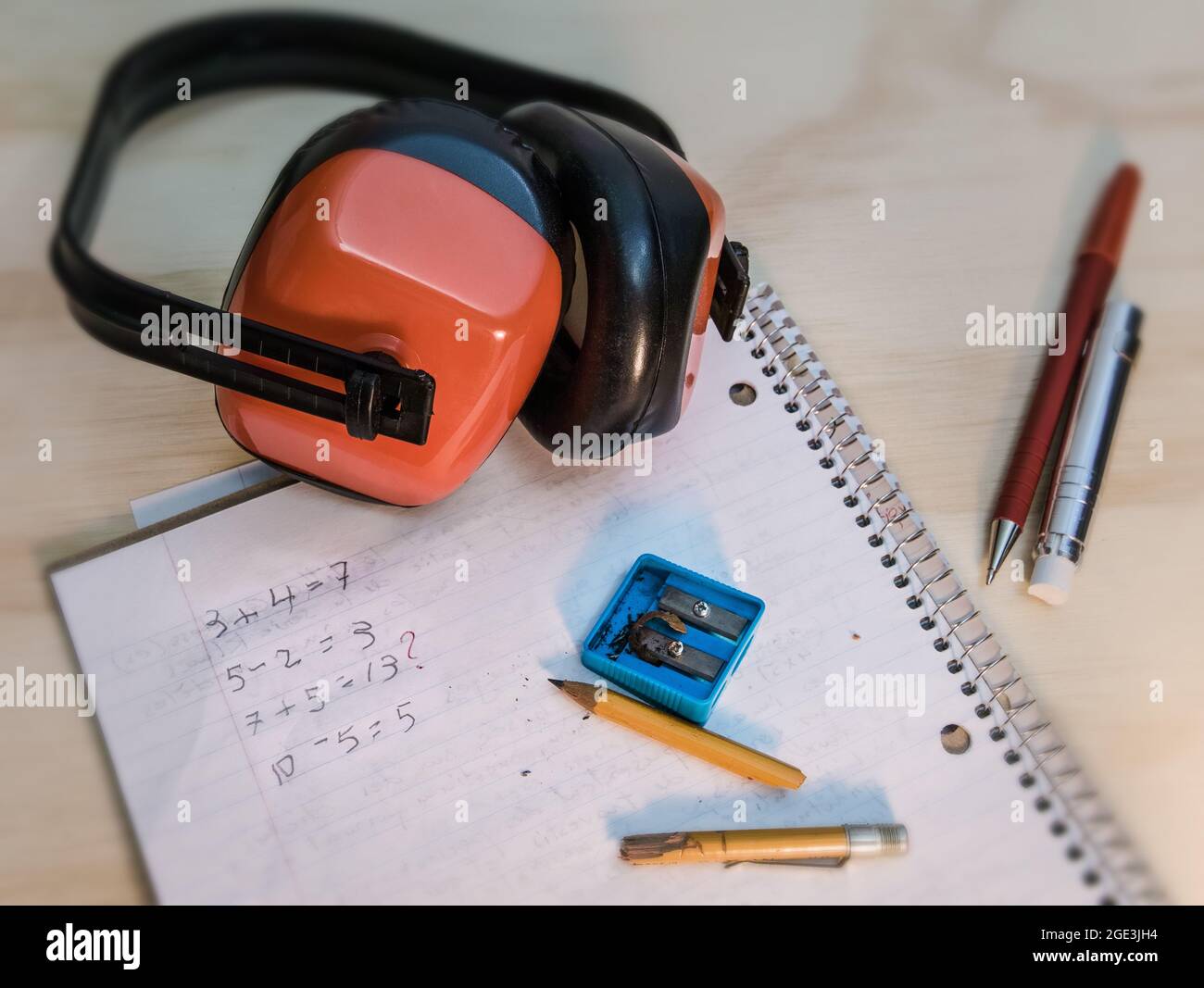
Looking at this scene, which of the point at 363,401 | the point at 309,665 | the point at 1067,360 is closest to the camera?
the point at 363,401

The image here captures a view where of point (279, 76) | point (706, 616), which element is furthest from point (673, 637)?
point (279, 76)

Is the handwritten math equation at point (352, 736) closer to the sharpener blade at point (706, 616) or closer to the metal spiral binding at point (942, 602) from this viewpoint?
the sharpener blade at point (706, 616)

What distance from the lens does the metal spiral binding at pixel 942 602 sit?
0.56m

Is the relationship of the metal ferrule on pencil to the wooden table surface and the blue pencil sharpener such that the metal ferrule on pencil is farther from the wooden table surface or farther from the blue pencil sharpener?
the blue pencil sharpener

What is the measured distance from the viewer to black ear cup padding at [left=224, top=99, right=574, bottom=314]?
52 cm

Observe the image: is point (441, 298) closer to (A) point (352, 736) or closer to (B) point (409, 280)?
(B) point (409, 280)

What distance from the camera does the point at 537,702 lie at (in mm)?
568

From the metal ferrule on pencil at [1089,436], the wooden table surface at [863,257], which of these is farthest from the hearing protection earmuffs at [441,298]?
the metal ferrule on pencil at [1089,436]

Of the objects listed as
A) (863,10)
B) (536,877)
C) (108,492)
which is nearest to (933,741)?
(536,877)

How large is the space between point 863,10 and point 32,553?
713 millimetres

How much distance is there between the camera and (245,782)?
542 mm

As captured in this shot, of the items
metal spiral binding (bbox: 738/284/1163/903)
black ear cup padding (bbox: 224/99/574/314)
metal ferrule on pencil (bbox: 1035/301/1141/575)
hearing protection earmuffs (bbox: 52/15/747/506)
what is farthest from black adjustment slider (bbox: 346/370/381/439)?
metal ferrule on pencil (bbox: 1035/301/1141/575)

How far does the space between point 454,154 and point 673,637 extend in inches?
10.5

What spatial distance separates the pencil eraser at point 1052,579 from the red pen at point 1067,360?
2 centimetres
